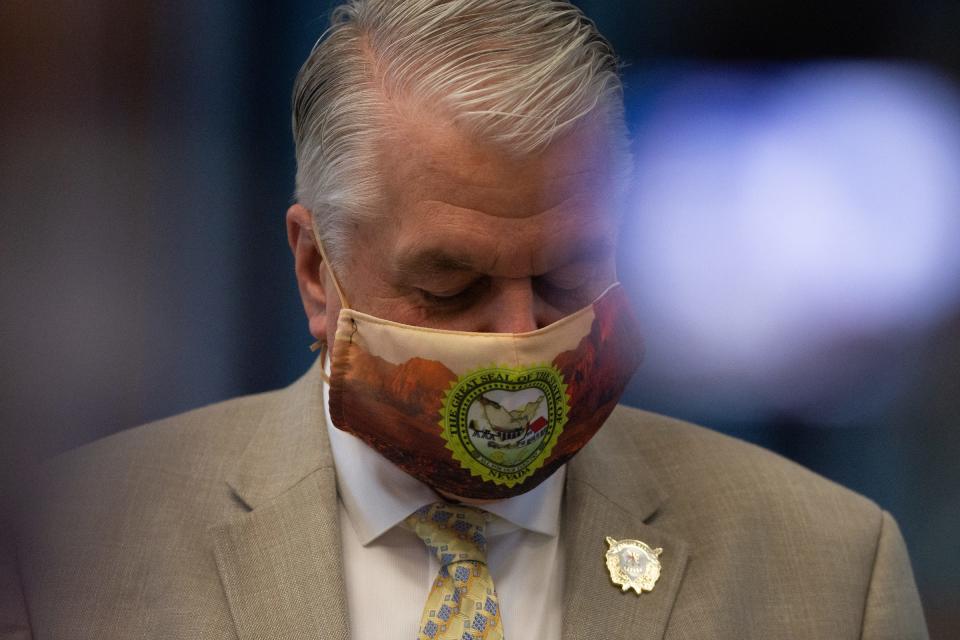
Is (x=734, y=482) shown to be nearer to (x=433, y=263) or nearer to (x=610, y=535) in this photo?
(x=610, y=535)

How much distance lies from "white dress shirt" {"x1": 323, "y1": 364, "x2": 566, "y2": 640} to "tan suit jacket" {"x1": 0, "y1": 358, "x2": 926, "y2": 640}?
53 mm

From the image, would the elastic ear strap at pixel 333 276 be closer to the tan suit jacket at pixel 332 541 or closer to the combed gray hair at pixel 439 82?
the combed gray hair at pixel 439 82

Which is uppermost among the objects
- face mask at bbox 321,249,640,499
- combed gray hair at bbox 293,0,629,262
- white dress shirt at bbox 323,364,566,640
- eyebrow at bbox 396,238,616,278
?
combed gray hair at bbox 293,0,629,262

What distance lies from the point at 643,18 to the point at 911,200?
83 cm

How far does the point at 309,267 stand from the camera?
7.44 feet

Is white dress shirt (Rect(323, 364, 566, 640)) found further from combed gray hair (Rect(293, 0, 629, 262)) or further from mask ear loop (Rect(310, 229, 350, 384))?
combed gray hair (Rect(293, 0, 629, 262))

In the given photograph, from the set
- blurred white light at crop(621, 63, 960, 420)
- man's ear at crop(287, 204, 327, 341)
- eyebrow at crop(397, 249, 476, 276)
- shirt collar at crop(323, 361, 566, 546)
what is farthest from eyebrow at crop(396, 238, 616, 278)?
blurred white light at crop(621, 63, 960, 420)

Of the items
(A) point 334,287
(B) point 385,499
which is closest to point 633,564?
(B) point 385,499

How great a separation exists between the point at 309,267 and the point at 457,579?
2.04ft

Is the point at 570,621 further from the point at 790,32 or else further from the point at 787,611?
the point at 790,32

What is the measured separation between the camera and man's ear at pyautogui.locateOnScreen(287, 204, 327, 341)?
2.24 metres

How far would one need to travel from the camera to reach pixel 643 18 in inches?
86.4

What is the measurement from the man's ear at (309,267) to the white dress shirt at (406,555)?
238mm

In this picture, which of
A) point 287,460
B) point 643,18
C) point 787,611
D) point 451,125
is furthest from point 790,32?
point 287,460
